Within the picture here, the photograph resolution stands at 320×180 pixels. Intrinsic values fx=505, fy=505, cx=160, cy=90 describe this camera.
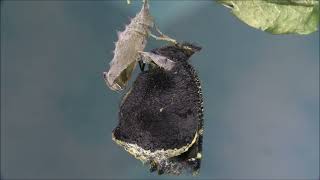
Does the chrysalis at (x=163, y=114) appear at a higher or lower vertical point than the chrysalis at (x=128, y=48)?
lower

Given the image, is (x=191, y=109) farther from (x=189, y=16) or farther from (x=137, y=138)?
(x=189, y=16)

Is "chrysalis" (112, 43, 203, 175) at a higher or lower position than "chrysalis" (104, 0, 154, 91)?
lower

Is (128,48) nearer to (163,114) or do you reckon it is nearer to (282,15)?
(163,114)
